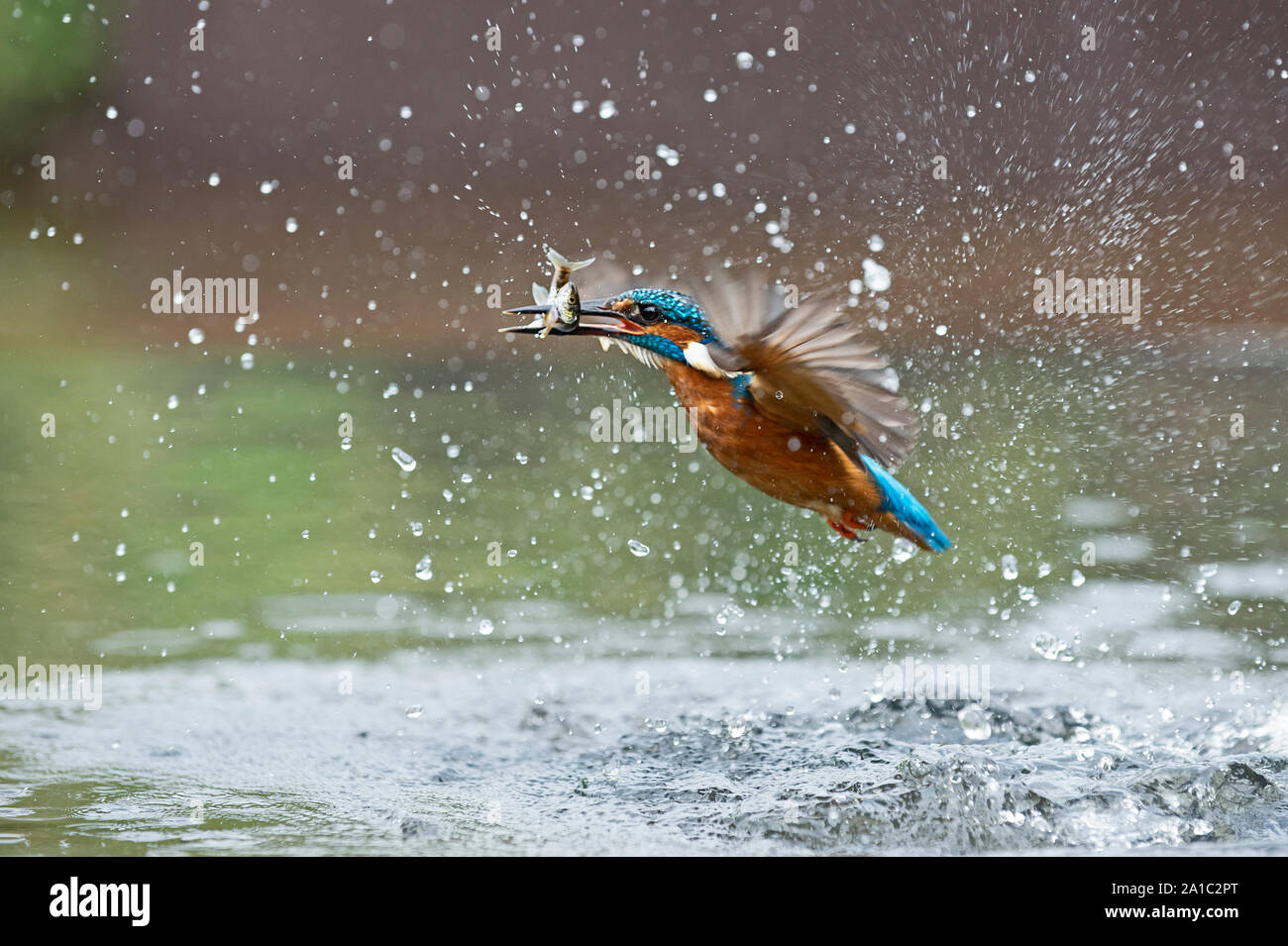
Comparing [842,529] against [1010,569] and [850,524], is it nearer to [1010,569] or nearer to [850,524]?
[850,524]

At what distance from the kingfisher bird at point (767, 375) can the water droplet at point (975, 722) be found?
82 centimetres

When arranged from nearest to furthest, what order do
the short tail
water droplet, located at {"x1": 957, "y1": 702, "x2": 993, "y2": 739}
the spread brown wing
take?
the spread brown wing < the short tail < water droplet, located at {"x1": 957, "y1": 702, "x2": 993, "y2": 739}

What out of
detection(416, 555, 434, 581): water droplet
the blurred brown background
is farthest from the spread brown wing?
the blurred brown background

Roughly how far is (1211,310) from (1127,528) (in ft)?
17.7

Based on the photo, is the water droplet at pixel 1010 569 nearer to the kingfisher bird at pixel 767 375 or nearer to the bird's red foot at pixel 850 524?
the bird's red foot at pixel 850 524

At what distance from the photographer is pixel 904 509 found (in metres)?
3.18

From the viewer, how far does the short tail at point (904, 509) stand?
124 inches

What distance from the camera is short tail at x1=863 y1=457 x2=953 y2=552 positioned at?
314cm

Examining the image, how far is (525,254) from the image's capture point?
11.2 meters

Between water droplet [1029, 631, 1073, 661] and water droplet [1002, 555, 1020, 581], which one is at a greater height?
water droplet [1002, 555, 1020, 581]

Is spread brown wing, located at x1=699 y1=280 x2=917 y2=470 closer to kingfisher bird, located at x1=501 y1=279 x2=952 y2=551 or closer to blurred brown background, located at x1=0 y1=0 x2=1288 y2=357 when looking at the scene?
kingfisher bird, located at x1=501 y1=279 x2=952 y2=551

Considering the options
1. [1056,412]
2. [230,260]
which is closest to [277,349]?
[230,260]

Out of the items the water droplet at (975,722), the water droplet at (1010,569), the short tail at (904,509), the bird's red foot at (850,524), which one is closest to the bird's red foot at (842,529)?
the bird's red foot at (850,524)

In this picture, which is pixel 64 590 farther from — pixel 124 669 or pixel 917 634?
pixel 917 634
